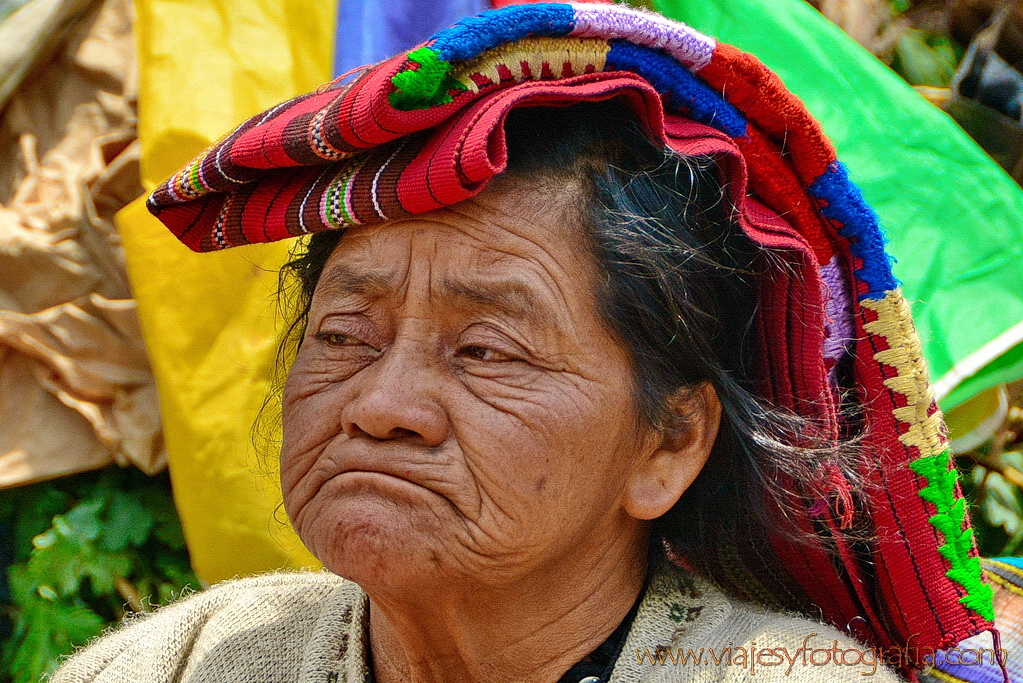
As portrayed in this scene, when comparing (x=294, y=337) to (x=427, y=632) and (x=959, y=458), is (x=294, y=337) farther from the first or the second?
(x=959, y=458)

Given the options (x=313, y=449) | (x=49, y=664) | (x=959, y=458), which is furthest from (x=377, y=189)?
(x=959, y=458)

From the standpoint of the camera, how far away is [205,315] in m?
2.66

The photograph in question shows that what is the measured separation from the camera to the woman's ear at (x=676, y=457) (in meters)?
1.74

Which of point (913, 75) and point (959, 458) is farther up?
point (913, 75)

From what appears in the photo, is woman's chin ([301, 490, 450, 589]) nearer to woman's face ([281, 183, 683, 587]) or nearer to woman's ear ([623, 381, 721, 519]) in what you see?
woman's face ([281, 183, 683, 587])

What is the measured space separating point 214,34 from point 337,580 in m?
1.57

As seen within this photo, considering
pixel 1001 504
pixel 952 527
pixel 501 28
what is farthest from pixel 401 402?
pixel 1001 504

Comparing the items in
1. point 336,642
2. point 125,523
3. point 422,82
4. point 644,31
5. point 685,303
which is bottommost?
point 125,523

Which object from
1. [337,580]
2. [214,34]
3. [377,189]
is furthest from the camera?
[214,34]

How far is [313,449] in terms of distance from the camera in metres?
1.65

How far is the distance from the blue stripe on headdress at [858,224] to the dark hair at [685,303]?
6.1 inches

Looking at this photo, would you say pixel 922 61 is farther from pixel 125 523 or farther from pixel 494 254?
pixel 125 523

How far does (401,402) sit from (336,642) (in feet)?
2.23

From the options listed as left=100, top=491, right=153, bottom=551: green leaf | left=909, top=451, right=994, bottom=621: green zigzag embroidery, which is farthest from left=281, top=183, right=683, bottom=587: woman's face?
left=100, top=491, right=153, bottom=551: green leaf
